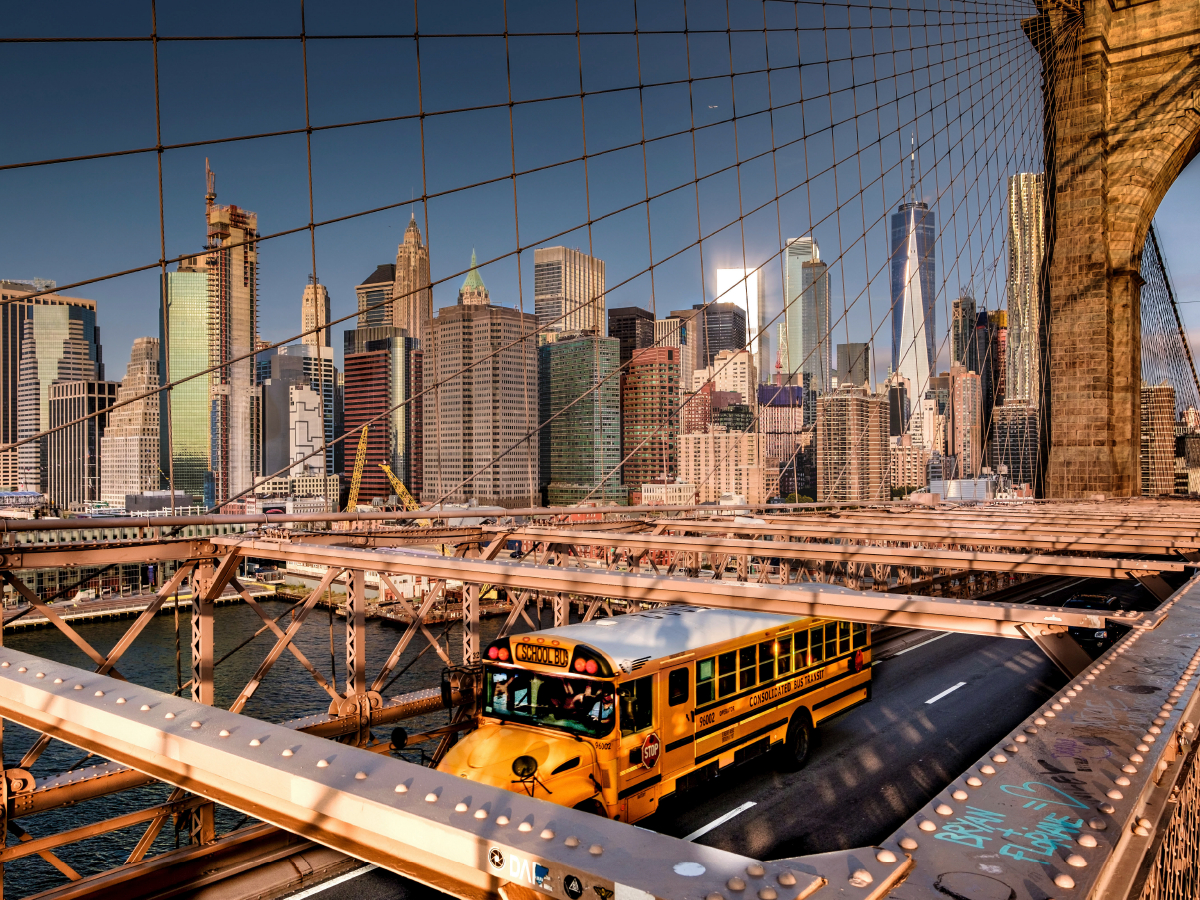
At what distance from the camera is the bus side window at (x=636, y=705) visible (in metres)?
8.92

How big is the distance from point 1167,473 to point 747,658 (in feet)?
126

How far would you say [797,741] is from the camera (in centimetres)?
1216

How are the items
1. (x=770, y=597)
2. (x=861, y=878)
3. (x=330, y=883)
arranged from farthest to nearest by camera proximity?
(x=330, y=883) → (x=770, y=597) → (x=861, y=878)

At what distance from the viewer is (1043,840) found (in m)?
1.67

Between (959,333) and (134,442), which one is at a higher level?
(959,333)

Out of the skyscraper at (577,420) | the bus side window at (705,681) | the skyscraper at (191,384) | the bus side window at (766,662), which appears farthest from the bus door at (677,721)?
the skyscraper at (191,384)

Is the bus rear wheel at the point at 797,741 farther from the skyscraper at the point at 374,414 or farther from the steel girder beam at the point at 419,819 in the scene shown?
the skyscraper at the point at 374,414

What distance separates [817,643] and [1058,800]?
1121cm

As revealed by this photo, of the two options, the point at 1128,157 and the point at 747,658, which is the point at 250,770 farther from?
the point at 1128,157

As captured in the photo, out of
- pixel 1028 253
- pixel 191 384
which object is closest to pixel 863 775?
pixel 1028 253

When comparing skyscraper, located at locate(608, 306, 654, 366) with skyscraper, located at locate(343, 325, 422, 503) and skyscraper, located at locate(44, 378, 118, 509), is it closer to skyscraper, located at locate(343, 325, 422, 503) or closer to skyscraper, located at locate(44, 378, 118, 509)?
skyscraper, located at locate(343, 325, 422, 503)

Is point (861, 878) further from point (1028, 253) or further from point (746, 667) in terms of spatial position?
point (1028, 253)

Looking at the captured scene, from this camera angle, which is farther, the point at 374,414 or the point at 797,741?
the point at 374,414

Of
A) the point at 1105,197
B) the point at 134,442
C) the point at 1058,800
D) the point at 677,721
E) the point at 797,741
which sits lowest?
the point at 797,741
